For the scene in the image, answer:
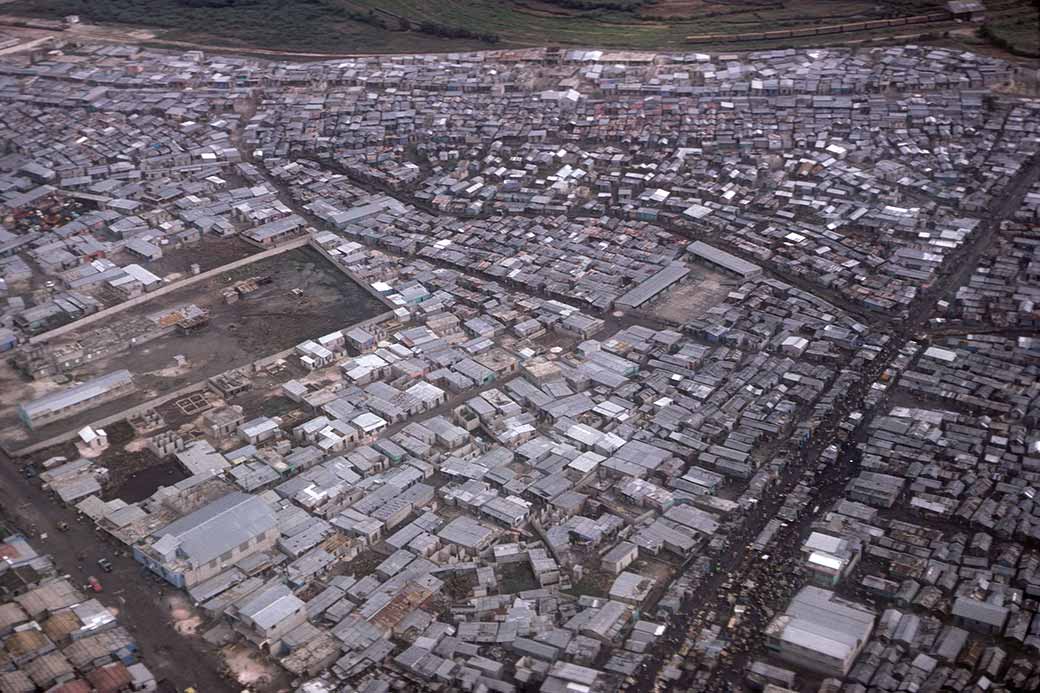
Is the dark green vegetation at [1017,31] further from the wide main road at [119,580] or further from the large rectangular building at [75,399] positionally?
the wide main road at [119,580]

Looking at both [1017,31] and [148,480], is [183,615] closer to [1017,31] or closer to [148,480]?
[148,480]

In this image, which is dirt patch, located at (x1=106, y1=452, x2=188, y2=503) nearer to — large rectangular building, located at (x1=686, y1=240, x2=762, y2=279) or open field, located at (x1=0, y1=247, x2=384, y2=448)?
open field, located at (x1=0, y1=247, x2=384, y2=448)

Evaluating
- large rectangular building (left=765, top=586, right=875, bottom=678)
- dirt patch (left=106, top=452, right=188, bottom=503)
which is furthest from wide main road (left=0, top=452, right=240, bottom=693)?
large rectangular building (left=765, top=586, right=875, bottom=678)

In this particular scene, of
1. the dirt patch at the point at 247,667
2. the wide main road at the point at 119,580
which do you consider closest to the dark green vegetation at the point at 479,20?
the wide main road at the point at 119,580

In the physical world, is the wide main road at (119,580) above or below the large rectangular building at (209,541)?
below

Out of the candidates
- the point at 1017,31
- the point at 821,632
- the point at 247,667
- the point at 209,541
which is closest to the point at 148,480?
the point at 209,541
